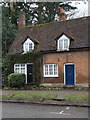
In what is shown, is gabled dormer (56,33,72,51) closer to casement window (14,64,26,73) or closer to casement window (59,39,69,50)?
casement window (59,39,69,50)

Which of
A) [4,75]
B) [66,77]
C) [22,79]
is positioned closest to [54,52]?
[66,77]

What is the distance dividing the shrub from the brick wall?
2.31m

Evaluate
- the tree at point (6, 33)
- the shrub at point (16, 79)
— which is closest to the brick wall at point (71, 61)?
the shrub at point (16, 79)

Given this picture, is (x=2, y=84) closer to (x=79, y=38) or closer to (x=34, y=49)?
(x=34, y=49)

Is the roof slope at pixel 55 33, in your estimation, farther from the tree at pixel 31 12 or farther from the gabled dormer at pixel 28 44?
the tree at pixel 31 12

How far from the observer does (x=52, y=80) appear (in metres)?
18.8

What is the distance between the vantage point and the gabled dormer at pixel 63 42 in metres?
18.5

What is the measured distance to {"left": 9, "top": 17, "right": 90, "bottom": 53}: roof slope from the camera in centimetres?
1872

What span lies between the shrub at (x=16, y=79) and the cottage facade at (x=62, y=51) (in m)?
1.12

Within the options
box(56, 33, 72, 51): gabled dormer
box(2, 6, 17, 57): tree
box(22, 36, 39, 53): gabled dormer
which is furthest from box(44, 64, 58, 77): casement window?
box(2, 6, 17, 57): tree

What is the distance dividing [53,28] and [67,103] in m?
12.4

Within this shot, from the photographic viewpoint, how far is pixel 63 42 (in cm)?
1864

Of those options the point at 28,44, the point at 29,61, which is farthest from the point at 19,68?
the point at 28,44

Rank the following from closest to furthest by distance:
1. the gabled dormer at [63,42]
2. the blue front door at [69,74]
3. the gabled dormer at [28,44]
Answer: the blue front door at [69,74], the gabled dormer at [63,42], the gabled dormer at [28,44]
